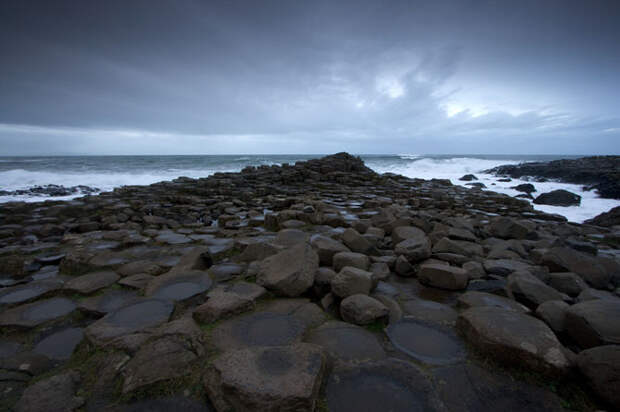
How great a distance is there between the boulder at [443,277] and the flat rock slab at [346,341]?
1171 mm

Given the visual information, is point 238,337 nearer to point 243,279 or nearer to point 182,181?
point 243,279

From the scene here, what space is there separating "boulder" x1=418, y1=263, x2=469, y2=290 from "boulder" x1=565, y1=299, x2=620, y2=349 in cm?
82

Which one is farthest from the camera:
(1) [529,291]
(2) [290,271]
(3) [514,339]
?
(2) [290,271]

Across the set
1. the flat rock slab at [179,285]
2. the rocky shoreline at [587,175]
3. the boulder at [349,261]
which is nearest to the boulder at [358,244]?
the boulder at [349,261]

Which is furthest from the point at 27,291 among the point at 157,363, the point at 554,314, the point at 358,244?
the point at 554,314

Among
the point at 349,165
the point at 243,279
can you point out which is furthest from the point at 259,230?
the point at 349,165

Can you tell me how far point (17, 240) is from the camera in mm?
4980

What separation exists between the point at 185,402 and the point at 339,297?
140 cm

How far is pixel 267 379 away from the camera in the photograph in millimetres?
1441

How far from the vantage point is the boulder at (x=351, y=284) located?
8.07ft

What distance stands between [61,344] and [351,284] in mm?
2231

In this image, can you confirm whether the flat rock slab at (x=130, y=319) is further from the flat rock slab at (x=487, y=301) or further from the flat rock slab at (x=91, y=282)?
the flat rock slab at (x=487, y=301)

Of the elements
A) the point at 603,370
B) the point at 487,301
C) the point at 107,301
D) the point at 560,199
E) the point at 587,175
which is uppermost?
the point at 587,175

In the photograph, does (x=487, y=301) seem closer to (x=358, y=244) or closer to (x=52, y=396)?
(x=358, y=244)
